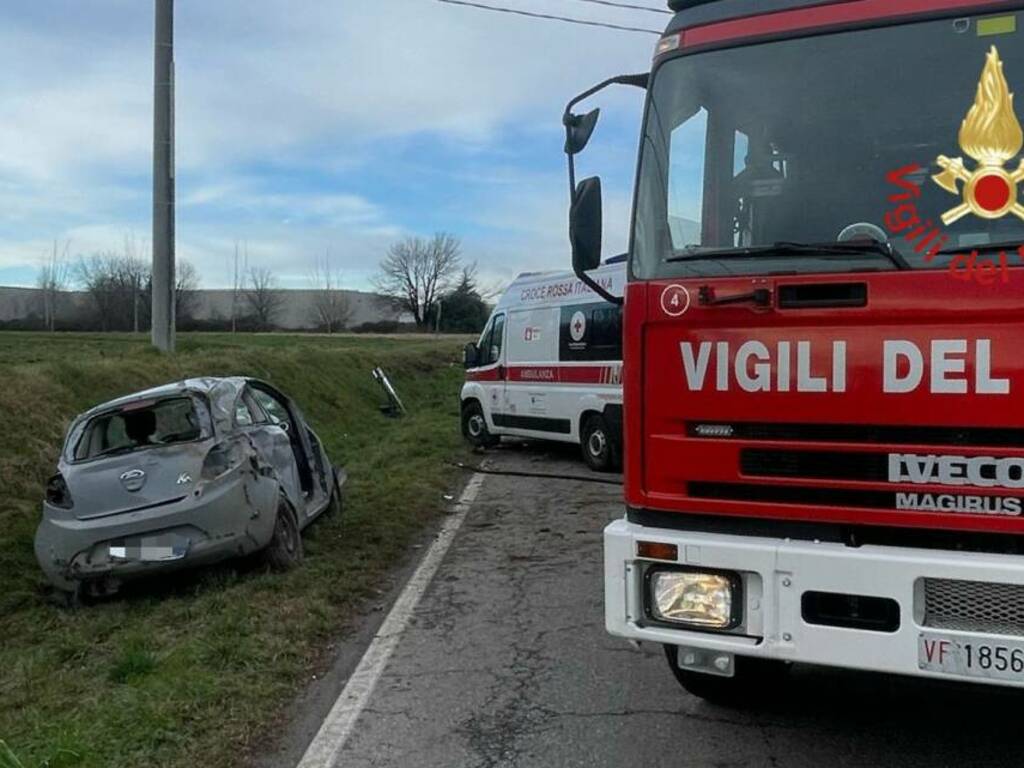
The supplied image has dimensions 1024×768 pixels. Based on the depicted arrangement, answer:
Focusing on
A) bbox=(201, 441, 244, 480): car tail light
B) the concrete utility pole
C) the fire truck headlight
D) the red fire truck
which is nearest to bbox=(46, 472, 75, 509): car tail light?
bbox=(201, 441, 244, 480): car tail light

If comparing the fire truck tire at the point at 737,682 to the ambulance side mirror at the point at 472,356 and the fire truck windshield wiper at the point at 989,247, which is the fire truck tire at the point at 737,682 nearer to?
the fire truck windshield wiper at the point at 989,247

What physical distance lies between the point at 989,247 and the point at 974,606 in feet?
3.80

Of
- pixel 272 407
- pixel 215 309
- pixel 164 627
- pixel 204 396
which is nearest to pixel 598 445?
pixel 272 407

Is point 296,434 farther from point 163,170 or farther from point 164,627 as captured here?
point 163,170

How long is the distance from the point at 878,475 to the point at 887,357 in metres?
0.40

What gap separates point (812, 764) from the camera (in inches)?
163

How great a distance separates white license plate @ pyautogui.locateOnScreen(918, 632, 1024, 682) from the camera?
316 cm

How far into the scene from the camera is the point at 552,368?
14.2m

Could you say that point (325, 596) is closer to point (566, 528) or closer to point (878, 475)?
point (566, 528)

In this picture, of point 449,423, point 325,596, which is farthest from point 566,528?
point 449,423

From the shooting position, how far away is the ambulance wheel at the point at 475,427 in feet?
54.1

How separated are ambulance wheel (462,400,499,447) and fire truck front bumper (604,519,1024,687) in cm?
1255

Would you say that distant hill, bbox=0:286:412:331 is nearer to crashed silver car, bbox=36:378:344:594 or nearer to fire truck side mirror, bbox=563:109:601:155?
crashed silver car, bbox=36:378:344:594

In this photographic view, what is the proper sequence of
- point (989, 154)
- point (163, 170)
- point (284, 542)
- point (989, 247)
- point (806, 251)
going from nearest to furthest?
point (989, 247) → point (989, 154) → point (806, 251) → point (284, 542) → point (163, 170)
